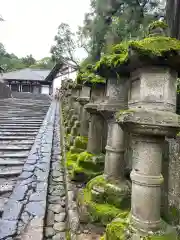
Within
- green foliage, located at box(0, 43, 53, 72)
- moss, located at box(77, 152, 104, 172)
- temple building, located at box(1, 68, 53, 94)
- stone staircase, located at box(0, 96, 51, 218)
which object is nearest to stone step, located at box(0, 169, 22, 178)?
stone staircase, located at box(0, 96, 51, 218)

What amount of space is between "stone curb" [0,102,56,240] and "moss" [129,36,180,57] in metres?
1.86

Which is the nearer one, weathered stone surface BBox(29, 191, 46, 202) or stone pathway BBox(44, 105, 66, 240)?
stone pathway BBox(44, 105, 66, 240)

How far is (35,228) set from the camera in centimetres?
233

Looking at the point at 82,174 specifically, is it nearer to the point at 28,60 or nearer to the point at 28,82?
the point at 28,82

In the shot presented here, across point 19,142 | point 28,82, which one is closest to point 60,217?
point 19,142

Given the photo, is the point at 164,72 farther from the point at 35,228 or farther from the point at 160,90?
the point at 35,228

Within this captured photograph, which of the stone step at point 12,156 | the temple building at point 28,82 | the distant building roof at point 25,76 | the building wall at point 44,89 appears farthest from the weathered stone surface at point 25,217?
the building wall at point 44,89

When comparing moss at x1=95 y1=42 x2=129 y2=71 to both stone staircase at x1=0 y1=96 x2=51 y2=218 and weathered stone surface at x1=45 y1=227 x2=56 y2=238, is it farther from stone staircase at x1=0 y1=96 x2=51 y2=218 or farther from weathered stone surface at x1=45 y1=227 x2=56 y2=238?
stone staircase at x1=0 y1=96 x2=51 y2=218

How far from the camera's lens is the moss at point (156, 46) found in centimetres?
131

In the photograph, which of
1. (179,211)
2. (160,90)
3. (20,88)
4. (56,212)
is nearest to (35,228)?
(56,212)

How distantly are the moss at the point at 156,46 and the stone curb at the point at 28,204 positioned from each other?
73.0 inches

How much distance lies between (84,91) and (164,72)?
2.25 meters

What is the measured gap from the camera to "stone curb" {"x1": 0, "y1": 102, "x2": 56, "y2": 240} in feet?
7.48

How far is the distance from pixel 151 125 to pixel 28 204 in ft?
6.94
